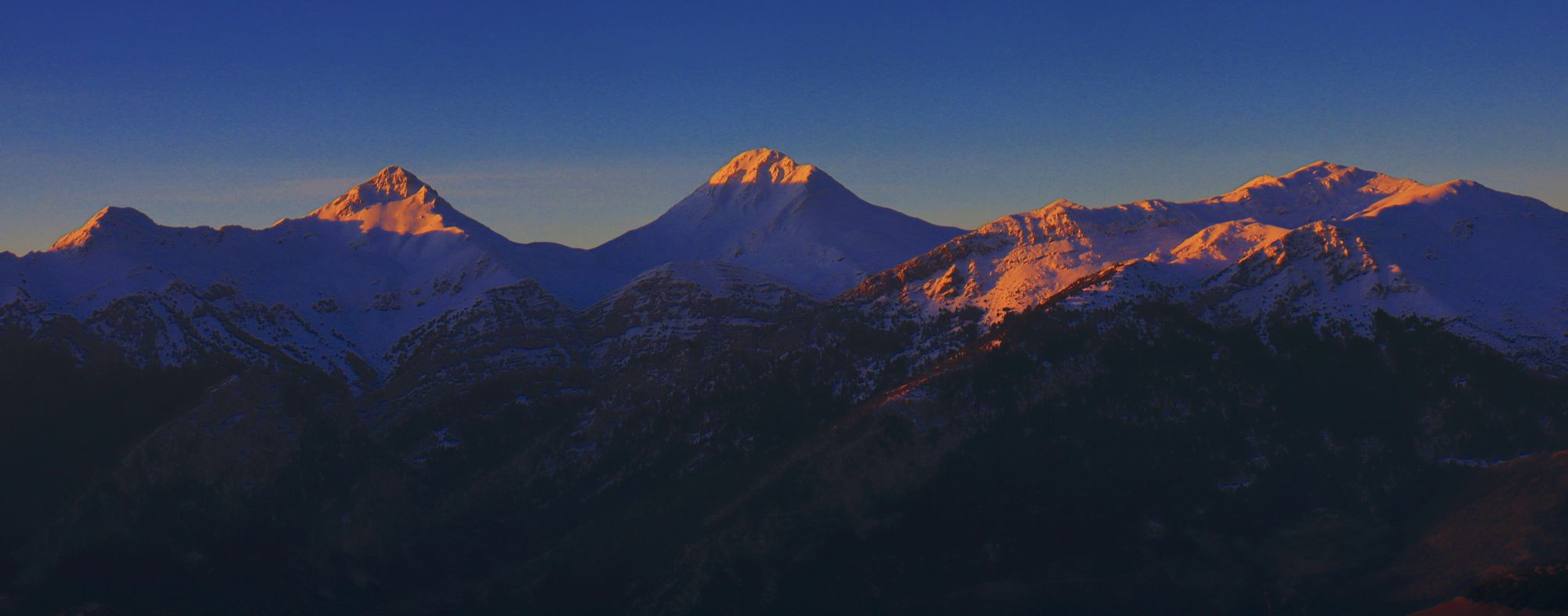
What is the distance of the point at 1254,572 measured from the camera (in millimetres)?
189625

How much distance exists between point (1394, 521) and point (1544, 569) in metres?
31.9

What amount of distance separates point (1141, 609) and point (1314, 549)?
26107 millimetres

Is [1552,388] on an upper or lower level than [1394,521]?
upper

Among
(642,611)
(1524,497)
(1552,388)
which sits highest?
(1552,388)

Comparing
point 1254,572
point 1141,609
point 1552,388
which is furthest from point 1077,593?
point 1552,388

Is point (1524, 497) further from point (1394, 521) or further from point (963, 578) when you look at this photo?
point (963, 578)

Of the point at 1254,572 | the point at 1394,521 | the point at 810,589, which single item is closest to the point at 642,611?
the point at 810,589

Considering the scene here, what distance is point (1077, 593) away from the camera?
190m

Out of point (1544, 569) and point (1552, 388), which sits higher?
point (1552, 388)

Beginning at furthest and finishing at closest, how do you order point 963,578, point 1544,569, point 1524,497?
1. point 963,578
2. point 1524,497
3. point 1544,569

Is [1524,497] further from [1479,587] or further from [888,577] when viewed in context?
[888,577]

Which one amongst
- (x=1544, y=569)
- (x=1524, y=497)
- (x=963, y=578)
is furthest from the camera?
(x=963, y=578)

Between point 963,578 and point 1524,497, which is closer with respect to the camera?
point 1524,497

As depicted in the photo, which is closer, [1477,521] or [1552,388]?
[1477,521]
